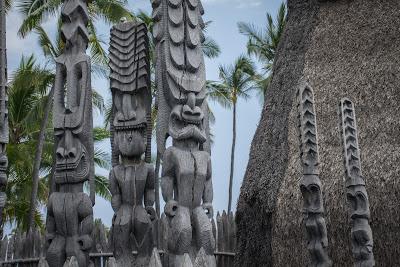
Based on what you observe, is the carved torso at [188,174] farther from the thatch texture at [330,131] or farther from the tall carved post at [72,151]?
the thatch texture at [330,131]

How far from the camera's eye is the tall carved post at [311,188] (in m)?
4.50

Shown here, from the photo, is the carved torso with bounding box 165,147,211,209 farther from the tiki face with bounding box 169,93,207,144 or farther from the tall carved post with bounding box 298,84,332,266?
the tall carved post with bounding box 298,84,332,266

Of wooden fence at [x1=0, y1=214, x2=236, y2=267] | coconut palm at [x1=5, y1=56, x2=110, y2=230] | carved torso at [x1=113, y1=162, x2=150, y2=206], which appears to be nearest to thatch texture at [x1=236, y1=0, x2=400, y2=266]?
wooden fence at [x1=0, y1=214, x2=236, y2=267]

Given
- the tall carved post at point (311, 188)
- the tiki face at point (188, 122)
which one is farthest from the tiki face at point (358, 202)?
the tiki face at point (188, 122)

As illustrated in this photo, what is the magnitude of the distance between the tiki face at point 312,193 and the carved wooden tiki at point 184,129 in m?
0.79

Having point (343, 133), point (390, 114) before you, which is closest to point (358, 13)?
point (390, 114)

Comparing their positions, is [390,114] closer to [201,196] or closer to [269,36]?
[201,196]

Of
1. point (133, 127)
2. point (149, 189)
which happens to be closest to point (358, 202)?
point (149, 189)

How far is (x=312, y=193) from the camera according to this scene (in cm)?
460

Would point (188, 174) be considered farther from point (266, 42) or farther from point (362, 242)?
point (266, 42)

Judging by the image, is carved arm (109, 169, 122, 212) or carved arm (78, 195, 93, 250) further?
carved arm (109, 169, 122, 212)

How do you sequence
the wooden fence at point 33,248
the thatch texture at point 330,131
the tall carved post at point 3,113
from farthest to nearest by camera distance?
the wooden fence at point 33,248 < the thatch texture at point 330,131 < the tall carved post at point 3,113

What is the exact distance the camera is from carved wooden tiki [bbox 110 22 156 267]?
527 centimetres

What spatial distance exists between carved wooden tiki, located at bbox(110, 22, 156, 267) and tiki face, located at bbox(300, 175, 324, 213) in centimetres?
151
